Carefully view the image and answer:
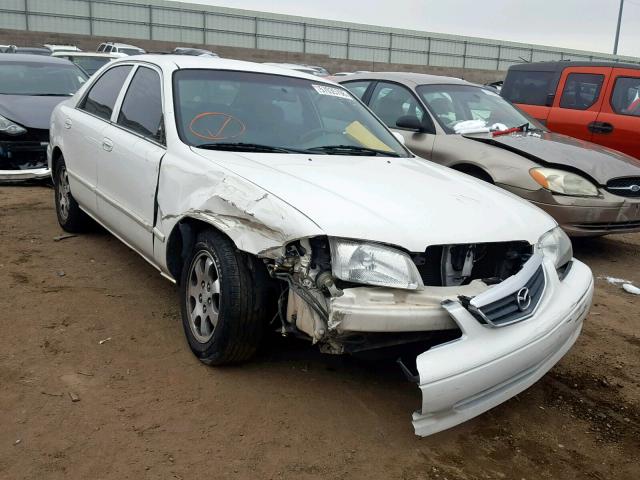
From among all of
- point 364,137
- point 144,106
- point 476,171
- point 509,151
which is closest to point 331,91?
point 364,137

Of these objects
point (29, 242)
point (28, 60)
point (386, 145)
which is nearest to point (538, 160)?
point (386, 145)

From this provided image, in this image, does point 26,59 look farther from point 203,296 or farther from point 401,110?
point 203,296

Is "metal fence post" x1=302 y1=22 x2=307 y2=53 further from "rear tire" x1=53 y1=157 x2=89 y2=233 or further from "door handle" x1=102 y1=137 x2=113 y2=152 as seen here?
"door handle" x1=102 y1=137 x2=113 y2=152

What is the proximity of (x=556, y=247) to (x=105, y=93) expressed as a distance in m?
3.40

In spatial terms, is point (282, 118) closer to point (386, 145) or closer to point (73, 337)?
point (386, 145)

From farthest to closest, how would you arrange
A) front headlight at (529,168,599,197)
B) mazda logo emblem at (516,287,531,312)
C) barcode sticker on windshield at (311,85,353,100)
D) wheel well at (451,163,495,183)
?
1. wheel well at (451,163,495,183)
2. front headlight at (529,168,599,197)
3. barcode sticker on windshield at (311,85,353,100)
4. mazda logo emblem at (516,287,531,312)

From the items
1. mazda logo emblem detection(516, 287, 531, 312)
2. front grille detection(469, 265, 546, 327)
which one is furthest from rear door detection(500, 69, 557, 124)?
mazda logo emblem detection(516, 287, 531, 312)

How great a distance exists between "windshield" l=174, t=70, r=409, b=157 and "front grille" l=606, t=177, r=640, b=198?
237 cm

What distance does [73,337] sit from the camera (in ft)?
11.4

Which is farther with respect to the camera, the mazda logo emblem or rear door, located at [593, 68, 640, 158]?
rear door, located at [593, 68, 640, 158]

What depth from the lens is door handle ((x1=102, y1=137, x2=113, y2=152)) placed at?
13.7ft

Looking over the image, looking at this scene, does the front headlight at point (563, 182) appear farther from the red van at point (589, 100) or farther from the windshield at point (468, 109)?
the red van at point (589, 100)

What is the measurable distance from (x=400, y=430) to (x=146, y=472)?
1.09 m

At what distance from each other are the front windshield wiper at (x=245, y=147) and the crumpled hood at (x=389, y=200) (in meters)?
0.08
